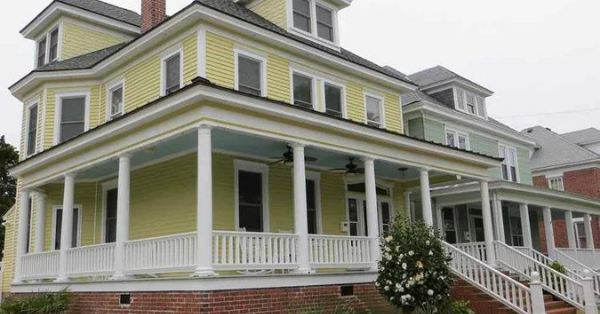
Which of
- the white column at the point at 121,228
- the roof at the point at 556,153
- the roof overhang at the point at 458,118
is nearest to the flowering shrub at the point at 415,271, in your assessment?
the white column at the point at 121,228

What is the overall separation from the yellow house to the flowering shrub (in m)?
1.34

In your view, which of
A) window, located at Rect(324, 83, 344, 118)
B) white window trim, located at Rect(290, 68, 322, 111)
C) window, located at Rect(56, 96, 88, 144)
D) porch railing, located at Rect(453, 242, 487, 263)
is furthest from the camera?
window, located at Rect(56, 96, 88, 144)

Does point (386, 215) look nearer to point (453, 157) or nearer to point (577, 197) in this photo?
point (453, 157)

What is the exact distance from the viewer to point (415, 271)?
11.7m

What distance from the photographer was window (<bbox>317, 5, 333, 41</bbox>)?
19.1 m

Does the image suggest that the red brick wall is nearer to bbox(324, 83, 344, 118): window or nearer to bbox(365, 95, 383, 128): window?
bbox(324, 83, 344, 118): window

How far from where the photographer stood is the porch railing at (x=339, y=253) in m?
12.7

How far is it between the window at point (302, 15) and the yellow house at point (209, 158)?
0.05 meters

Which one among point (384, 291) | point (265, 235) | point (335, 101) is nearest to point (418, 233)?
point (384, 291)

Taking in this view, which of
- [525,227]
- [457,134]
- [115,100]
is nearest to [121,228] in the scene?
[115,100]

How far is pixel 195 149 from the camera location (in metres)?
14.4

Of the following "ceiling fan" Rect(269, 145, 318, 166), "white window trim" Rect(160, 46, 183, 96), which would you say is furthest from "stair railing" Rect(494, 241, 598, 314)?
"white window trim" Rect(160, 46, 183, 96)

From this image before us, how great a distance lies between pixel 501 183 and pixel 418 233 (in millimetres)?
9738

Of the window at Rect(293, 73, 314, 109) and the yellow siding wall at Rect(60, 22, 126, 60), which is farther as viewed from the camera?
the yellow siding wall at Rect(60, 22, 126, 60)
